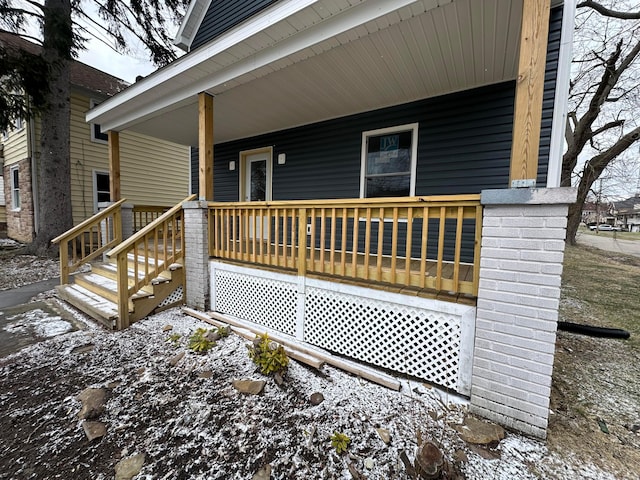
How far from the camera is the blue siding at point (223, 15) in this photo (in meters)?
5.26

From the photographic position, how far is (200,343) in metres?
2.80

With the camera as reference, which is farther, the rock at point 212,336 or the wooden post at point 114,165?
the wooden post at point 114,165

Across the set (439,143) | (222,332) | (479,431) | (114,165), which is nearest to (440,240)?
(479,431)

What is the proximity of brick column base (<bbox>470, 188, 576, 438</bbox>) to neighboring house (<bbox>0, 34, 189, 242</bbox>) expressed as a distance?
35.4 ft

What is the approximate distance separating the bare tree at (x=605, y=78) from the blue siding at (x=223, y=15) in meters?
10.4

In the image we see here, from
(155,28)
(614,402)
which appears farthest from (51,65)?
(614,402)

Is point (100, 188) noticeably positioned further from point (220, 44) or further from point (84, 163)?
point (220, 44)

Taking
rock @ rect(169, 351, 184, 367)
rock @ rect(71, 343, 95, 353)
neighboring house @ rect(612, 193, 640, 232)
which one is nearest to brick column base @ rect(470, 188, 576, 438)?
rock @ rect(169, 351, 184, 367)

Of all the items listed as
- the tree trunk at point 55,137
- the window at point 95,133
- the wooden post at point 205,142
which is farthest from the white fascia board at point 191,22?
the window at point 95,133

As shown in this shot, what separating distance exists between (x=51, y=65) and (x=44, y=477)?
29.7 ft

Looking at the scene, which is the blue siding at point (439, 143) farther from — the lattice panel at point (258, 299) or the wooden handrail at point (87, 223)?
the wooden handrail at point (87, 223)

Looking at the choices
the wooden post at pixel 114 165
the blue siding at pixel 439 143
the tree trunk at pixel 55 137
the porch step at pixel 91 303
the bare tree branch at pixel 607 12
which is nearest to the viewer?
the porch step at pixel 91 303

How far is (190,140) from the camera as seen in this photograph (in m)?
6.61

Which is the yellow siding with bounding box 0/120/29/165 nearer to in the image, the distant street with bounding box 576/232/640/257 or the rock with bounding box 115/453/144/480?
the rock with bounding box 115/453/144/480
